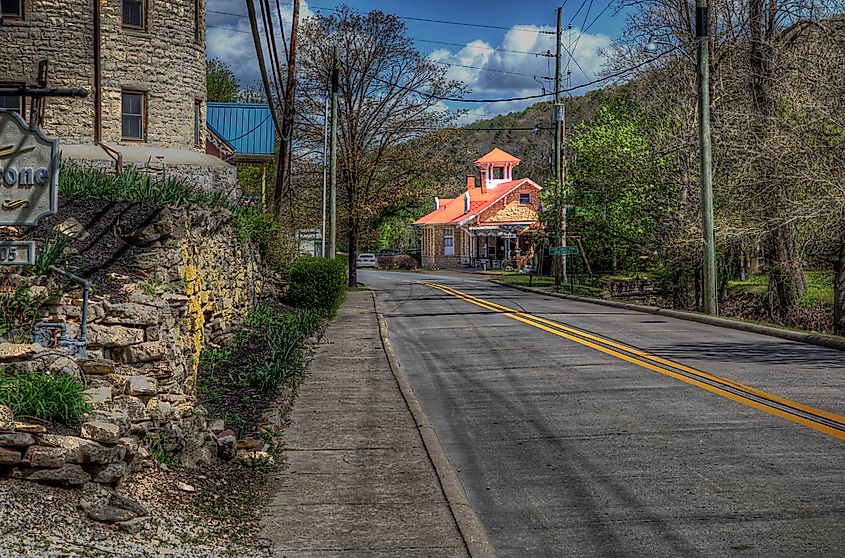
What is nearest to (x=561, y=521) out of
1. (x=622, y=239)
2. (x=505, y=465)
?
(x=505, y=465)

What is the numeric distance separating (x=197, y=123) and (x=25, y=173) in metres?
25.5

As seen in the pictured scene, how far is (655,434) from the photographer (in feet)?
31.8

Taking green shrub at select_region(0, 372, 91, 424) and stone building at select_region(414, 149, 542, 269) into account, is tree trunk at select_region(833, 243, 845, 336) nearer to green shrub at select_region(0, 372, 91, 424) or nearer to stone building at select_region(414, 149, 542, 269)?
green shrub at select_region(0, 372, 91, 424)

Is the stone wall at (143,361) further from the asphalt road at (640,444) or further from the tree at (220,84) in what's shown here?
the tree at (220,84)

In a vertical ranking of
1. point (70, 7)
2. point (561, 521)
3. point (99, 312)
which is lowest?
point (561, 521)

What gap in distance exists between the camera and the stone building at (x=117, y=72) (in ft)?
97.8

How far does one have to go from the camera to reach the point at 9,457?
615 centimetres

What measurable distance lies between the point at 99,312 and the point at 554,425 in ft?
15.3

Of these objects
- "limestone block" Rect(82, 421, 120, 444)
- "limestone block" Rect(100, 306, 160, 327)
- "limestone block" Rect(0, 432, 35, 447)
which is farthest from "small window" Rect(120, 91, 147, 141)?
"limestone block" Rect(0, 432, 35, 447)

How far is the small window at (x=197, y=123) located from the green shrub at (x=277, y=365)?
18123mm

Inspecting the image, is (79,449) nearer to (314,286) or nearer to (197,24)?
(314,286)

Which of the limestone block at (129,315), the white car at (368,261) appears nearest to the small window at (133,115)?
the limestone block at (129,315)

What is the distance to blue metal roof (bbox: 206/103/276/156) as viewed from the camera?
4497cm

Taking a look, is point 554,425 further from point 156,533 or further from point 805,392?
point 156,533
